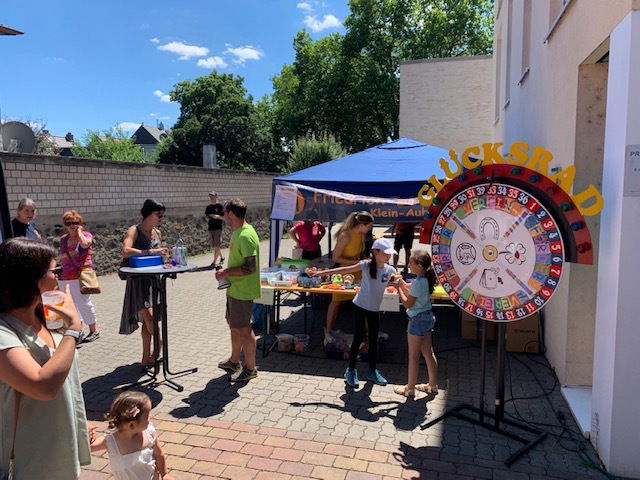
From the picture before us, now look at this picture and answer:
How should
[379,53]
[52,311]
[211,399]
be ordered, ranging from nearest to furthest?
[52,311] → [211,399] → [379,53]

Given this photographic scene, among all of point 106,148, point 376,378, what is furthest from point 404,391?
point 106,148

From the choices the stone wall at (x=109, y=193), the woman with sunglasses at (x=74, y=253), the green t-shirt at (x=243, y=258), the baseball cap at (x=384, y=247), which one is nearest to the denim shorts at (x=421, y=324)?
the baseball cap at (x=384, y=247)

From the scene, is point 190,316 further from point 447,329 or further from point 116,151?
point 116,151

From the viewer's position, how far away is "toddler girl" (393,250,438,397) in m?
4.60

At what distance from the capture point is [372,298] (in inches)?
194

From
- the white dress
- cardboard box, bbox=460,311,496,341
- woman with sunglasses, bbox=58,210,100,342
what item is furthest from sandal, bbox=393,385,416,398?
woman with sunglasses, bbox=58,210,100,342

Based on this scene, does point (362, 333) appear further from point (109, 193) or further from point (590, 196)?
point (109, 193)

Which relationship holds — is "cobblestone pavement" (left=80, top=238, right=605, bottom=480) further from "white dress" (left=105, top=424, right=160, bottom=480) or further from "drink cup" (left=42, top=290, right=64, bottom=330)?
"drink cup" (left=42, top=290, right=64, bottom=330)

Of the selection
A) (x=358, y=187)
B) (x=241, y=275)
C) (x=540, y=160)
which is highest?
(x=540, y=160)

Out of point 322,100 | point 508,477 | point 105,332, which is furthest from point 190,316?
point 322,100

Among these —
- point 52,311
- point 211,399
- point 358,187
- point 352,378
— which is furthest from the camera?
point 358,187

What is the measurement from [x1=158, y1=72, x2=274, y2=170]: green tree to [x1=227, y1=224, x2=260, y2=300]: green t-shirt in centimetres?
3406

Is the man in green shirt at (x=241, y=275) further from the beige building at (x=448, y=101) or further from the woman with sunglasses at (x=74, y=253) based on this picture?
the beige building at (x=448, y=101)

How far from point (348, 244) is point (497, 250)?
2603 millimetres
